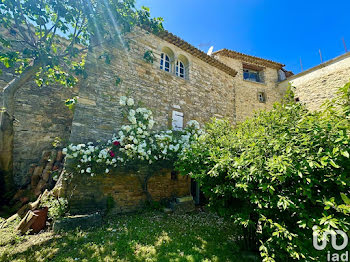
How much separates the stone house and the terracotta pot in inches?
30.2

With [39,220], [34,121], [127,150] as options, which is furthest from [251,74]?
[39,220]

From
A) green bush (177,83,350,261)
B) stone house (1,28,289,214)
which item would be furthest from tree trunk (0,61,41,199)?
green bush (177,83,350,261)

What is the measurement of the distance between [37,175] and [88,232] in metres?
3.36

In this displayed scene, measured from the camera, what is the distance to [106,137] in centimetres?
499

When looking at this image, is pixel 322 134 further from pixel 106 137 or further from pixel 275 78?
pixel 275 78

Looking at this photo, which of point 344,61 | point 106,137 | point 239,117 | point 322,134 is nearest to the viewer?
point 322,134

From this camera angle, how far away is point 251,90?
12.0m

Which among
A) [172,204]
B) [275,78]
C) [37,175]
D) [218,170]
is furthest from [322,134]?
[275,78]

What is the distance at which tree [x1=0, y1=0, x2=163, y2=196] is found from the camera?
158 inches

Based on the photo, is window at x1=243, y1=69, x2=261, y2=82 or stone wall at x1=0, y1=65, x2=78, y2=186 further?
window at x1=243, y1=69, x2=261, y2=82

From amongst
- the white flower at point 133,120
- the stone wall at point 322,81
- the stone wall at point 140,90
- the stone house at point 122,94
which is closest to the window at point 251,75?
the stone wall at point 322,81

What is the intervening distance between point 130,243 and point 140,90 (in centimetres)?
487

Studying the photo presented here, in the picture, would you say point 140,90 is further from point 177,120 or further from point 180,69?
point 180,69

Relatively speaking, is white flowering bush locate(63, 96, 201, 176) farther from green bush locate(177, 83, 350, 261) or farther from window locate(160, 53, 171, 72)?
window locate(160, 53, 171, 72)
